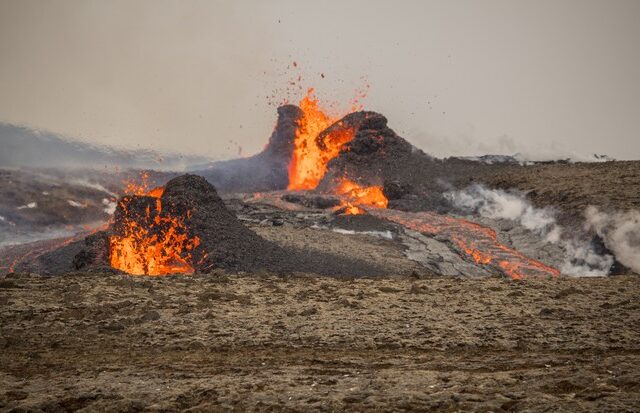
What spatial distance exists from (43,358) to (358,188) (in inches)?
1704

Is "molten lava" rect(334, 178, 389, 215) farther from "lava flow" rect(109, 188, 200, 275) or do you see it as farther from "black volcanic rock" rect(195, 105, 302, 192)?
"lava flow" rect(109, 188, 200, 275)

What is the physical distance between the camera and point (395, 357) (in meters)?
7.67

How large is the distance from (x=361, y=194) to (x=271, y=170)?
24327 millimetres

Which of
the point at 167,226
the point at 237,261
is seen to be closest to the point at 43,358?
the point at 237,261

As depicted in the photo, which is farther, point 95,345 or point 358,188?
point 358,188

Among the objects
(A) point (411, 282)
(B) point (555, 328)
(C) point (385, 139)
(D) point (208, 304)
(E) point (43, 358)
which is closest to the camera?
(E) point (43, 358)

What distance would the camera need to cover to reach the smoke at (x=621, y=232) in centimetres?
2502

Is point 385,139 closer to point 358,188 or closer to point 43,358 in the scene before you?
point 358,188

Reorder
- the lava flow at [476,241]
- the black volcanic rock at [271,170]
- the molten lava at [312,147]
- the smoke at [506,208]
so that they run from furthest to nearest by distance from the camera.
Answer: the black volcanic rock at [271,170], the molten lava at [312,147], the smoke at [506,208], the lava flow at [476,241]

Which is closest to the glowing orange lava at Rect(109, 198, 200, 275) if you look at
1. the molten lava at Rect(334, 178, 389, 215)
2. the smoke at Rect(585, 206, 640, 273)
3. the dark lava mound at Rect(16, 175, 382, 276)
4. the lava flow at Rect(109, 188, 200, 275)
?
the lava flow at Rect(109, 188, 200, 275)

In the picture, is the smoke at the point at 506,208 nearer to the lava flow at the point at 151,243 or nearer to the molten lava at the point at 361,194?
the molten lava at the point at 361,194

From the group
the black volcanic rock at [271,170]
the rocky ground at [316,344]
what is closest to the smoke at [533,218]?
the rocky ground at [316,344]

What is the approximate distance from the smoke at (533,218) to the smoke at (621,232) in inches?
14.0

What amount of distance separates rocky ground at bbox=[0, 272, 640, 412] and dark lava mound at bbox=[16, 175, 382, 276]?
628 centimetres
